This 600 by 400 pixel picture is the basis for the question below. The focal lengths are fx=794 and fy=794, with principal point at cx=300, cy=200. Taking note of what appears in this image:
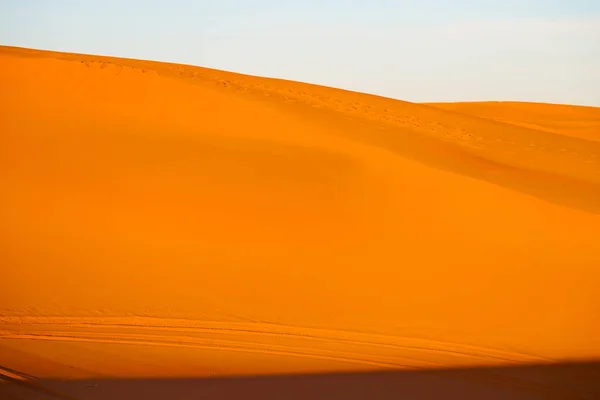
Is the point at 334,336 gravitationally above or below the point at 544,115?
below

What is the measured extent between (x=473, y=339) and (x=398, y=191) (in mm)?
4299

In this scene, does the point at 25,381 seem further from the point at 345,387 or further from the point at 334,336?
the point at 334,336

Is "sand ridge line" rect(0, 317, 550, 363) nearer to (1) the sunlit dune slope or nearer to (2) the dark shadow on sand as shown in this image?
(2) the dark shadow on sand

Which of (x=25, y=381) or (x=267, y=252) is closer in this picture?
(x=25, y=381)

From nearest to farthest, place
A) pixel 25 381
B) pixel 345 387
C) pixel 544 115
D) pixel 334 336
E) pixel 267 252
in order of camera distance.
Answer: pixel 25 381 → pixel 345 387 → pixel 334 336 → pixel 267 252 → pixel 544 115

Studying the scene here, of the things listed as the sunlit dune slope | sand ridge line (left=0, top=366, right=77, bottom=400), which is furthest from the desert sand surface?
the sunlit dune slope

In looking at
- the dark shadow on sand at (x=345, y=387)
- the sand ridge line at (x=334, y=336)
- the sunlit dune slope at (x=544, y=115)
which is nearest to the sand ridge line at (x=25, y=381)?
the dark shadow on sand at (x=345, y=387)

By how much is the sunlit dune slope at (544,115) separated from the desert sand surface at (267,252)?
14.6 m

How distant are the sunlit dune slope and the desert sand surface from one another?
14579 millimetres

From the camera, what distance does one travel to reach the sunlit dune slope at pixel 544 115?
3027 cm

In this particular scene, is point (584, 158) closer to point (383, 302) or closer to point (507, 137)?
point (507, 137)

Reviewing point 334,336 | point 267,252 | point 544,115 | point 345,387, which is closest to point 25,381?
point 345,387

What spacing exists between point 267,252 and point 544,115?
29.4 m

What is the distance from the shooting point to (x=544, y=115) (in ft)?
119
